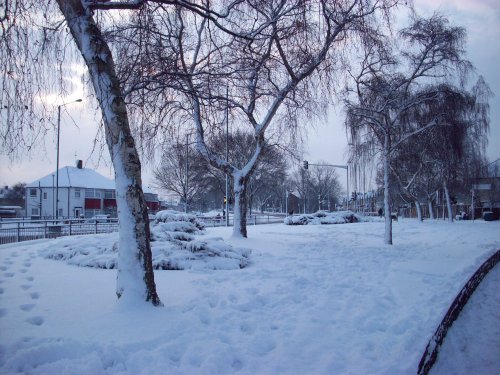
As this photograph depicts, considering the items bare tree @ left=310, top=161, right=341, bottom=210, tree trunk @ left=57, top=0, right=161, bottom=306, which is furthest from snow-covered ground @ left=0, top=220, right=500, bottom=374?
bare tree @ left=310, top=161, right=341, bottom=210

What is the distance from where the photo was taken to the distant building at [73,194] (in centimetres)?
5538

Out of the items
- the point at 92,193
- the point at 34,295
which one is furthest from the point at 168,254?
the point at 92,193

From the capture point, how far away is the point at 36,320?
16.0 feet

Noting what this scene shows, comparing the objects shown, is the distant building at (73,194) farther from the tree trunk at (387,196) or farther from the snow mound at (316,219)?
the tree trunk at (387,196)

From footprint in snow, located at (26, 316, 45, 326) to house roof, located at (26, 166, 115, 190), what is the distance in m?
54.2

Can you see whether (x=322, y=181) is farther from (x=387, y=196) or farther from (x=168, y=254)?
(x=168, y=254)

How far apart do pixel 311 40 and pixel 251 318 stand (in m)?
8.39

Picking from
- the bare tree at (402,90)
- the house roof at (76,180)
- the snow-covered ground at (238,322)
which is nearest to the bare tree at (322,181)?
the house roof at (76,180)

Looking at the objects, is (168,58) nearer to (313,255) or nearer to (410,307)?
(410,307)

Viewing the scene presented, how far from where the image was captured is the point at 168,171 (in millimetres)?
49562

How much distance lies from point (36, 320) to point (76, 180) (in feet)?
188

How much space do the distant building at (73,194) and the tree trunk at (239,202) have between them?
137 ft

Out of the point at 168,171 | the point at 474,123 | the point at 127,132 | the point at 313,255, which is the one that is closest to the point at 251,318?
the point at 127,132

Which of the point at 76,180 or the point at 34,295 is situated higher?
the point at 76,180
